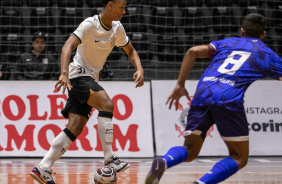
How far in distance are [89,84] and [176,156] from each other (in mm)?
1486

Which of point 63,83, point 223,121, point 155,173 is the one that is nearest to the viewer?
point 155,173

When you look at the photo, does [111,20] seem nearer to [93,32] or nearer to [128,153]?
[93,32]

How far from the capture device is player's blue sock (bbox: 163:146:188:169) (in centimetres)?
370

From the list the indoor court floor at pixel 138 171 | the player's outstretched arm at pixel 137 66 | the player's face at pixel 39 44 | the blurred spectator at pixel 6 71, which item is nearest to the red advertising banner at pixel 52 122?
the indoor court floor at pixel 138 171

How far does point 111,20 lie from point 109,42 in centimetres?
24

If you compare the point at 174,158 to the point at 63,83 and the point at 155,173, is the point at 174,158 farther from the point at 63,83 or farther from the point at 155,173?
the point at 63,83

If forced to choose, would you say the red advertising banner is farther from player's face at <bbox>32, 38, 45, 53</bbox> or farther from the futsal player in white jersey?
the futsal player in white jersey

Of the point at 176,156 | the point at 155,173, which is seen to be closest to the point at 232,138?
the point at 176,156

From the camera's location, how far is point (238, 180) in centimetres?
541

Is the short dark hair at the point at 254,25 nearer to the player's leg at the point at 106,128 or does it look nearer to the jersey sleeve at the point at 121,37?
the player's leg at the point at 106,128

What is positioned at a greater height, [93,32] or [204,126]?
[93,32]

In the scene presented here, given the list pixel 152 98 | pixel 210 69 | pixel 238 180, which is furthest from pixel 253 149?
pixel 210 69

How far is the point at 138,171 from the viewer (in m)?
6.36

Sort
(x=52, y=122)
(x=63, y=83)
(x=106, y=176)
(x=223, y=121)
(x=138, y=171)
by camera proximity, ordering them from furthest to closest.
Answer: (x=52, y=122), (x=138, y=171), (x=106, y=176), (x=63, y=83), (x=223, y=121)
